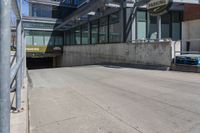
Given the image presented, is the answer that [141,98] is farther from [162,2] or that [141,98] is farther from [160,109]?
[162,2]

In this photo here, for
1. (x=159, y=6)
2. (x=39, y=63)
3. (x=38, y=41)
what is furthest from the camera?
(x=39, y=63)

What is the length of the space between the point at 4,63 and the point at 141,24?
20208 millimetres

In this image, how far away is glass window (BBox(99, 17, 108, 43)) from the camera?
25297 millimetres

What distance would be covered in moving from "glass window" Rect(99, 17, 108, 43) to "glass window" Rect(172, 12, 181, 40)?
7100mm

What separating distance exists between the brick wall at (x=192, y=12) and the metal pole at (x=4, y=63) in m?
19.5

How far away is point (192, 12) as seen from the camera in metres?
19.6

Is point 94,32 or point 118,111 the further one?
point 94,32

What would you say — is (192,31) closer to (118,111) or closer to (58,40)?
(118,111)

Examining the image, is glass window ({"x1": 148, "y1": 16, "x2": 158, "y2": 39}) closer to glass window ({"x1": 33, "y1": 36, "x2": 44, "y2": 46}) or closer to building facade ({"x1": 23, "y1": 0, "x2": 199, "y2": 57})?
building facade ({"x1": 23, "y1": 0, "x2": 199, "y2": 57})

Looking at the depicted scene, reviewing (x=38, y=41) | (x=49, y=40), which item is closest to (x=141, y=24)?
(x=38, y=41)

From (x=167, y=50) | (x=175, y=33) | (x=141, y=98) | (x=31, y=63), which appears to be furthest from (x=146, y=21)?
(x=31, y=63)

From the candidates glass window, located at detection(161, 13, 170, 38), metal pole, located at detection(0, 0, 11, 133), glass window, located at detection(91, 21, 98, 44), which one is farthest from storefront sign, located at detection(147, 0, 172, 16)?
metal pole, located at detection(0, 0, 11, 133)

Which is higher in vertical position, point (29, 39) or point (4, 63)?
point (29, 39)

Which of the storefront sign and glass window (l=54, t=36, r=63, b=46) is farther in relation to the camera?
glass window (l=54, t=36, r=63, b=46)
